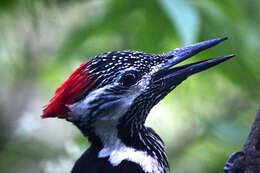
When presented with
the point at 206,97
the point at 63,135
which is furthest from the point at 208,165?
the point at 63,135

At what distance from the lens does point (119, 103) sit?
2990 millimetres

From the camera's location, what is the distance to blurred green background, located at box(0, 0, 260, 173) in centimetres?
382

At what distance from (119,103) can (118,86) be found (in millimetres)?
107

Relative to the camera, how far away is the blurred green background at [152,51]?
3.82m

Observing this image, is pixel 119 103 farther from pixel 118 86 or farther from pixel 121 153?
pixel 121 153

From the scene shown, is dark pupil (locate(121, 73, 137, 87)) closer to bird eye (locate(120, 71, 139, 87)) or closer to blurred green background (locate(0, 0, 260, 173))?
bird eye (locate(120, 71, 139, 87))

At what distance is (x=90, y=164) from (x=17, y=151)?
7.23ft

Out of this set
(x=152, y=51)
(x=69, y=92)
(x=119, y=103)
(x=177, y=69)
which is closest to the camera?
(x=69, y=92)

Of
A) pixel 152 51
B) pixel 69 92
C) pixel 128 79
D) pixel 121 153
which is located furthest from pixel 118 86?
pixel 152 51

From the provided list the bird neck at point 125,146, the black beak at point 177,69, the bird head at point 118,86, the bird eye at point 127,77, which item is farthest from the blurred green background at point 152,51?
the bird neck at point 125,146

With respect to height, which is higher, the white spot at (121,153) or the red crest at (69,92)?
the red crest at (69,92)

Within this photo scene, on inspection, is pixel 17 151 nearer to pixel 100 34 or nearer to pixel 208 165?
pixel 100 34

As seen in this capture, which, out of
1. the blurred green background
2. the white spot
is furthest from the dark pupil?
the blurred green background

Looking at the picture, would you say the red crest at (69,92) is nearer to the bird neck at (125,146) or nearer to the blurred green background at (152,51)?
the bird neck at (125,146)
